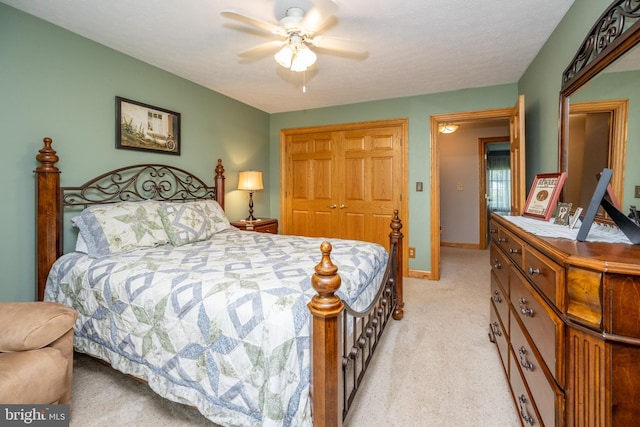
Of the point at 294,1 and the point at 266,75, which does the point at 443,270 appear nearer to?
the point at 266,75

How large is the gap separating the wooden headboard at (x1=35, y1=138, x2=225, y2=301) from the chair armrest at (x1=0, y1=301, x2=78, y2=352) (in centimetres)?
85

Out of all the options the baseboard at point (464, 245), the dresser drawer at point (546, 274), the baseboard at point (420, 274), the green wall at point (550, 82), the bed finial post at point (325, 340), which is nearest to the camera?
the dresser drawer at point (546, 274)

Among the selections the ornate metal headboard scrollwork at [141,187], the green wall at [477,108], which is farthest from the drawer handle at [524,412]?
the ornate metal headboard scrollwork at [141,187]

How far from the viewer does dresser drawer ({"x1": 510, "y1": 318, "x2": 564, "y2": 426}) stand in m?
1.02

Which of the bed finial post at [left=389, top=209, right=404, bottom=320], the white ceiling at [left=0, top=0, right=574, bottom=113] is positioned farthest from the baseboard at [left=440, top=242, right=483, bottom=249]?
the bed finial post at [left=389, top=209, right=404, bottom=320]

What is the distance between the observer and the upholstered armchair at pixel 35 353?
1183mm

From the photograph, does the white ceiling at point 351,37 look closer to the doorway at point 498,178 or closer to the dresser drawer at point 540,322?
the dresser drawer at point 540,322

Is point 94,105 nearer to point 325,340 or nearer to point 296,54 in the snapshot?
point 296,54

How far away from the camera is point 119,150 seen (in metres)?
2.73

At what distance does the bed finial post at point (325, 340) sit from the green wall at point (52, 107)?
92.2 inches

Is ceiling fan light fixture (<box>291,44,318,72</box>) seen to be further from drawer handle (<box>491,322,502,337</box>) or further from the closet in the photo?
drawer handle (<box>491,322,502,337</box>)

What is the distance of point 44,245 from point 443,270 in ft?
14.8

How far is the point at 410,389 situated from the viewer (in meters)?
1.79

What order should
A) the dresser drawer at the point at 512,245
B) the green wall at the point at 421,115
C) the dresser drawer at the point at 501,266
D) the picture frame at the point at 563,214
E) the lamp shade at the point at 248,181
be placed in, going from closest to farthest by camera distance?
1. the dresser drawer at the point at 512,245
2. the picture frame at the point at 563,214
3. the dresser drawer at the point at 501,266
4. the green wall at the point at 421,115
5. the lamp shade at the point at 248,181
